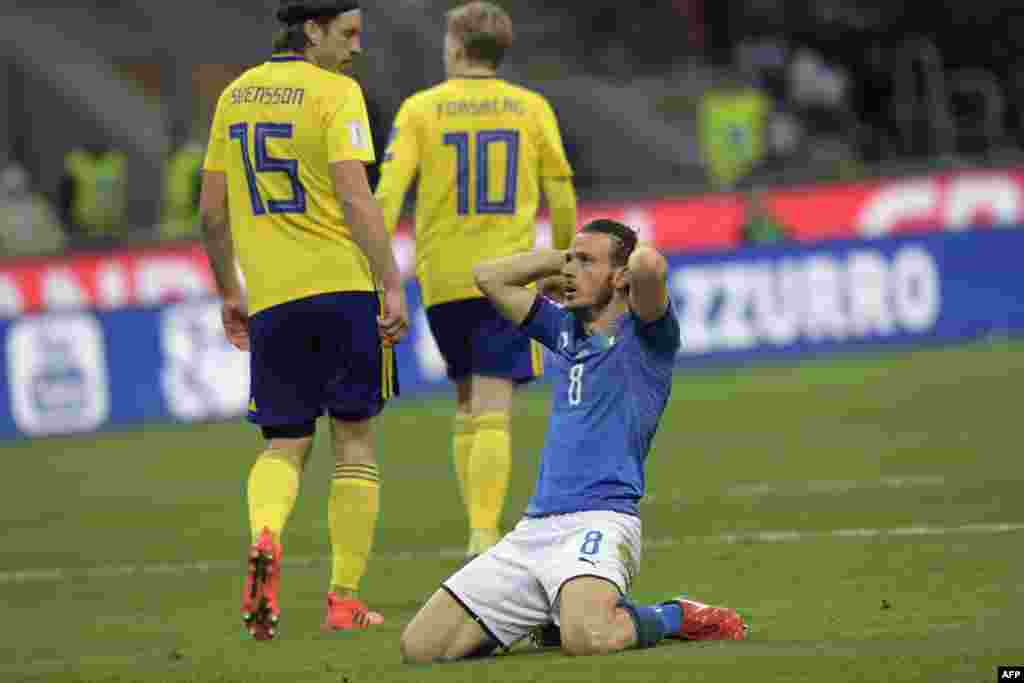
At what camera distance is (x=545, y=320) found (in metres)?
7.66

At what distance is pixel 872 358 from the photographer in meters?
21.6

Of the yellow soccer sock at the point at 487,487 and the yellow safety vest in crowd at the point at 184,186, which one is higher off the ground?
the yellow safety vest in crowd at the point at 184,186

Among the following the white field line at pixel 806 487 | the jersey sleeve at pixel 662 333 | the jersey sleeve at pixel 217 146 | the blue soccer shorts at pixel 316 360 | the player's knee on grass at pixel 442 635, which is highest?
the jersey sleeve at pixel 217 146

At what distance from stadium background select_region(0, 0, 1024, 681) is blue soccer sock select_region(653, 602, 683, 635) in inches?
9.9

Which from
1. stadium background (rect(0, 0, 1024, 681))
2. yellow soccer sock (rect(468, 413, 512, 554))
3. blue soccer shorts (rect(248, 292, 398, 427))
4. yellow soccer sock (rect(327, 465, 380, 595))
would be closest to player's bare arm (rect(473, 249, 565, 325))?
blue soccer shorts (rect(248, 292, 398, 427))

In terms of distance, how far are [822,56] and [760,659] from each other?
24099 millimetres

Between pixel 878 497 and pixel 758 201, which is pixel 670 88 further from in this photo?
pixel 878 497

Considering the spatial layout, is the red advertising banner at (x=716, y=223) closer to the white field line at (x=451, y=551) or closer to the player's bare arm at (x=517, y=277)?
the white field line at (x=451, y=551)

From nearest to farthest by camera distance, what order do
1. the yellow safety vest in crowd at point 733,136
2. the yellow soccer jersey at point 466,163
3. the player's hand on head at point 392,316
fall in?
the player's hand on head at point 392,316 → the yellow soccer jersey at point 466,163 → the yellow safety vest in crowd at point 733,136

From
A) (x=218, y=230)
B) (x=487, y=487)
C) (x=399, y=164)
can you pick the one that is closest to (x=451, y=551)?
(x=487, y=487)

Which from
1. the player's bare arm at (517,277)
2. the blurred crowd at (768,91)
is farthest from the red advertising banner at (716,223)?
→ the player's bare arm at (517,277)

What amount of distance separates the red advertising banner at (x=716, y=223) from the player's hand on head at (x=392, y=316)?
1411 cm

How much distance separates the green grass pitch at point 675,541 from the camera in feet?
23.4


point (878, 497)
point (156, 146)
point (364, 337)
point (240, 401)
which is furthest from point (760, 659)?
point (156, 146)
